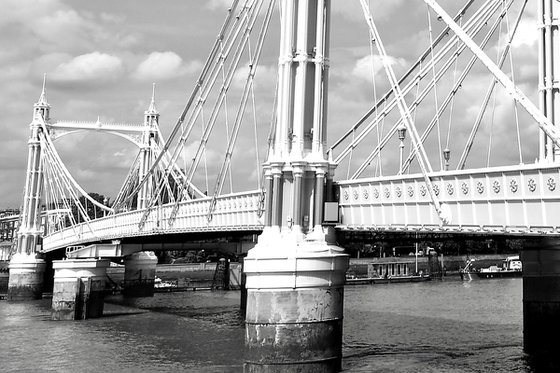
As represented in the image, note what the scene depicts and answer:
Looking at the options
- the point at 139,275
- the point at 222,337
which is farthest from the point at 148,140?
the point at 222,337

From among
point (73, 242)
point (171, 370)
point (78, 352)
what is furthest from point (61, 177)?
point (171, 370)

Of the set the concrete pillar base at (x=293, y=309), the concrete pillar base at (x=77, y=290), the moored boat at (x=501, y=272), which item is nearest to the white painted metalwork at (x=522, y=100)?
the concrete pillar base at (x=293, y=309)

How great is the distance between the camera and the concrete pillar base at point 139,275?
2997 inches

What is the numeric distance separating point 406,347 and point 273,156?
46.1ft

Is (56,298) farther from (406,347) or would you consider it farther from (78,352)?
(406,347)

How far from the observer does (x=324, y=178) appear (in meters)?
28.9

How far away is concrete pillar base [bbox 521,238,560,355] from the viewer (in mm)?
36344

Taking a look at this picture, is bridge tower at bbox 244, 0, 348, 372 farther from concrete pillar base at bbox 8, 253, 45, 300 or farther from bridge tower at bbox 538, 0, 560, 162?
concrete pillar base at bbox 8, 253, 45, 300

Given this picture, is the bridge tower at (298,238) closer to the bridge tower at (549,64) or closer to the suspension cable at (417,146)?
the suspension cable at (417,146)

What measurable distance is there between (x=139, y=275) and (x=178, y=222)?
28.8 m

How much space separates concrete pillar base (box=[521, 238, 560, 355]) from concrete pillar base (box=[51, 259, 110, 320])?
30.9m

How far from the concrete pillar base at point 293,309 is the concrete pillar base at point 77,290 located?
29.0 metres

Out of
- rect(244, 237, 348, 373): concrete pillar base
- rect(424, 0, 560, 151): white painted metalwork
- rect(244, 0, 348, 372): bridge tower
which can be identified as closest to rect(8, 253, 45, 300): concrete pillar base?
rect(244, 0, 348, 372): bridge tower

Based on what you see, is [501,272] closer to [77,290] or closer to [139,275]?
[139,275]
